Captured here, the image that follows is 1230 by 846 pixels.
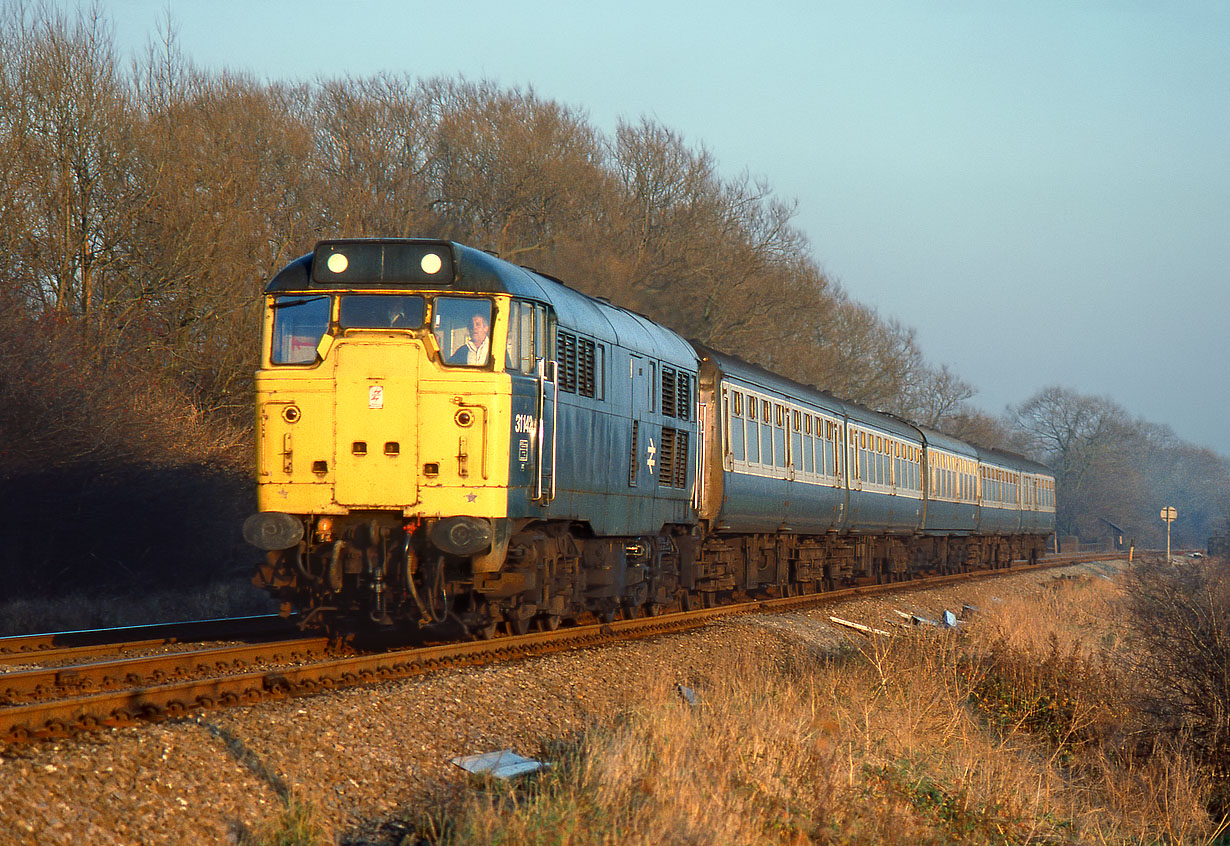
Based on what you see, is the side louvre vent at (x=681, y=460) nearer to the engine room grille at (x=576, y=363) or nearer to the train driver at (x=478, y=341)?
the engine room grille at (x=576, y=363)

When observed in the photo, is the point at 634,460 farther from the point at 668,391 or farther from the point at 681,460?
the point at 681,460

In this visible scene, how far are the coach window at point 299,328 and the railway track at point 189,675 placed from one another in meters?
2.57

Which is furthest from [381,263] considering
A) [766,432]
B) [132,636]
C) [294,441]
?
→ [766,432]

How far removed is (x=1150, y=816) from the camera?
10.8 metres

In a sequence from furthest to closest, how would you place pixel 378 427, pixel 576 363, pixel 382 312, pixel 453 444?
pixel 576 363 → pixel 382 312 → pixel 378 427 → pixel 453 444

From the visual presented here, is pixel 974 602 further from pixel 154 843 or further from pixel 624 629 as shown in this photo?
pixel 154 843

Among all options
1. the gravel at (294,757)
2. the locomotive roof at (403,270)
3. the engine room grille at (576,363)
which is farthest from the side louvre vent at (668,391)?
the gravel at (294,757)

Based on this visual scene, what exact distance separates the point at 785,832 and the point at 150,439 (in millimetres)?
14405

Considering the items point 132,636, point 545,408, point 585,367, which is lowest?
point 132,636

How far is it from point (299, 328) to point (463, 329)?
5.03ft

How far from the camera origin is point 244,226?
79.5ft

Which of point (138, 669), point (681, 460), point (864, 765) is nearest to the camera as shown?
point (864, 765)

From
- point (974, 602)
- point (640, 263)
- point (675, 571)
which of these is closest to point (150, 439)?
point (675, 571)

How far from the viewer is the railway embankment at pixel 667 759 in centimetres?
598
